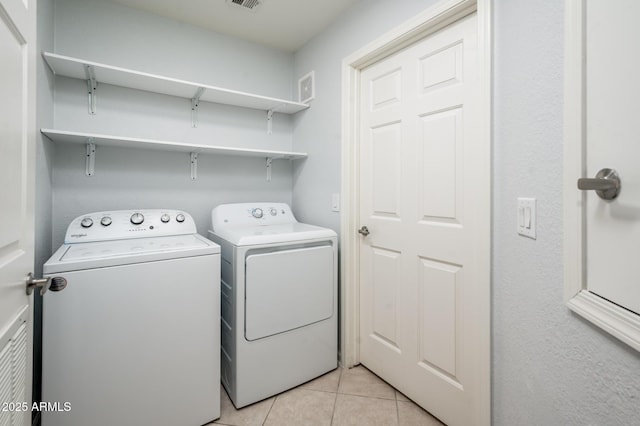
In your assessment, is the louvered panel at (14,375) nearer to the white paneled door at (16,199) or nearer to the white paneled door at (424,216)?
the white paneled door at (16,199)

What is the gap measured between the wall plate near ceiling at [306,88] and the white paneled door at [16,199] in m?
1.65

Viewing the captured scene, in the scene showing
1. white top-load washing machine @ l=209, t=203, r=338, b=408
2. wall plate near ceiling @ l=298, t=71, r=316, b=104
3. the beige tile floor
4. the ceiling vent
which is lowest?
the beige tile floor

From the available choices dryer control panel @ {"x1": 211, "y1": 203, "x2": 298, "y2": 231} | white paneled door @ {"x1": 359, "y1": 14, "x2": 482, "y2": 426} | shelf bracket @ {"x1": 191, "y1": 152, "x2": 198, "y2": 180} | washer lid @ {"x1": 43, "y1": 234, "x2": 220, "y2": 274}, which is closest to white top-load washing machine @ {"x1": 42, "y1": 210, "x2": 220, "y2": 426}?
washer lid @ {"x1": 43, "y1": 234, "x2": 220, "y2": 274}

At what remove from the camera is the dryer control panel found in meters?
2.07

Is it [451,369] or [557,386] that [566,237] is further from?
[451,369]

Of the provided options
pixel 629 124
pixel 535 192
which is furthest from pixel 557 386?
pixel 629 124

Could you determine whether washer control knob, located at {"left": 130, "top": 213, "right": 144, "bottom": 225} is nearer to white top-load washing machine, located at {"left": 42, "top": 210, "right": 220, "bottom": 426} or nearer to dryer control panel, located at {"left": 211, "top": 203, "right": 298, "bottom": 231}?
white top-load washing machine, located at {"left": 42, "top": 210, "right": 220, "bottom": 426}

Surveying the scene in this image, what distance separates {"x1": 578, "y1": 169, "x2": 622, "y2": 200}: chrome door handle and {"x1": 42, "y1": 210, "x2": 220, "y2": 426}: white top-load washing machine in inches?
56.8

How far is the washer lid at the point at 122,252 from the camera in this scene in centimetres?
120

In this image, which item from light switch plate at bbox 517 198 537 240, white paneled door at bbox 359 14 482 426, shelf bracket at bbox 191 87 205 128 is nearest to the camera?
light switch plate at bbox 517 198 537 240

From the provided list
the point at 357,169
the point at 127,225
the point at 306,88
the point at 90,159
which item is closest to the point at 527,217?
the point at 357,169

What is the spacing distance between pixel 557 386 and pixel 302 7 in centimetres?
230

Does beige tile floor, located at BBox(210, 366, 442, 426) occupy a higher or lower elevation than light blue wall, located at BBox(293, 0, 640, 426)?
lower

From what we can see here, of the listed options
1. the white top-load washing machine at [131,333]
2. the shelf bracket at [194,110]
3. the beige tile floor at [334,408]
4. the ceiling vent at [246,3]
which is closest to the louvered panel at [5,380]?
the white top-load washing machine at [131,333]
